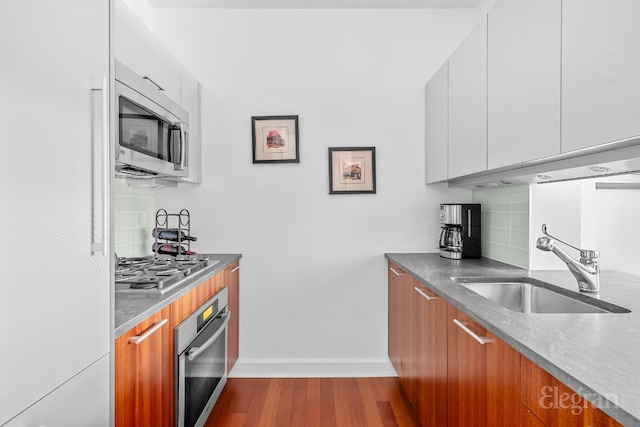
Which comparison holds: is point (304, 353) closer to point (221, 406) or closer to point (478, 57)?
point (221, 406)

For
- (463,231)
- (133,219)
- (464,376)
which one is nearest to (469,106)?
(463,231)

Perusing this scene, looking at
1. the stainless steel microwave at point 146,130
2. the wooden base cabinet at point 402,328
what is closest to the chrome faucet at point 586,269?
the wooden base cabinet at point 402,328

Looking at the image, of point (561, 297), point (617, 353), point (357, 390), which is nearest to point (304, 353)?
point (357, 390)

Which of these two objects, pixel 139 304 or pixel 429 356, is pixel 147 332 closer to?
pixel 139 304

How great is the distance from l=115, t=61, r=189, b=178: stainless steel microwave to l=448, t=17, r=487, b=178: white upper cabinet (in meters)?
1.55

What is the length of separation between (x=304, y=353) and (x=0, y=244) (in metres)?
2.40

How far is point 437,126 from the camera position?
2.66 m

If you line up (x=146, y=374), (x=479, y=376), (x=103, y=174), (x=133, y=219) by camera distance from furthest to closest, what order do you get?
(x=133, y=219) → (x=146, y=374) → (x=479, y=376) → (x=103, y=174)

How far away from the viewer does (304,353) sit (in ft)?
9.58

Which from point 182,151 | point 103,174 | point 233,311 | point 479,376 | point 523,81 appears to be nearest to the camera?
point 103,174

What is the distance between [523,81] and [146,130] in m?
1.65

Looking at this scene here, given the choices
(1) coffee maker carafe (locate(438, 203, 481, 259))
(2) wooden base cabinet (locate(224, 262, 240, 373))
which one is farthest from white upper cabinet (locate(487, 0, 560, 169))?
(2) wooden base cabinet (locate(224, 262, 240, 373))

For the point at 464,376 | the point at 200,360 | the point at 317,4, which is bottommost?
the point at 200,360

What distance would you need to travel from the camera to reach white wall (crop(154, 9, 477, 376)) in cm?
292
